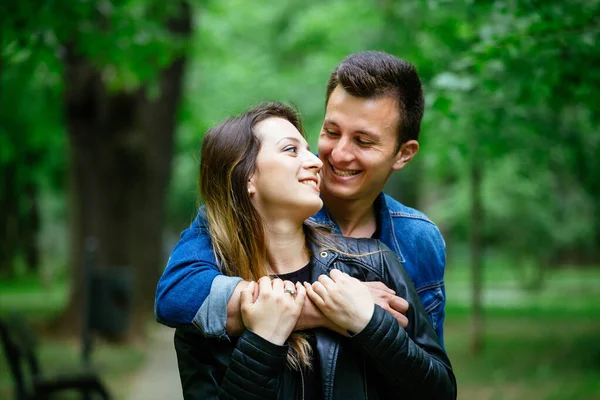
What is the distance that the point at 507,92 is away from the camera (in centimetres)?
577

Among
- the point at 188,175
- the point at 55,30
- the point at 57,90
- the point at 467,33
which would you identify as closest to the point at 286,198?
the point at 55,30

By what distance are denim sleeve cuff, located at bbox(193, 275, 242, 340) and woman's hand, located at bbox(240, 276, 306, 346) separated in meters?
0.06

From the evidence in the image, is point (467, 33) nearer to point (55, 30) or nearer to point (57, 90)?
point (55, 30)

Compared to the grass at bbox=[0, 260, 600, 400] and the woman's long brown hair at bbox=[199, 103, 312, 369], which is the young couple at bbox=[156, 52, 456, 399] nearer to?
the woman's long brown hair at bbox=[199, 103, 312, 369]

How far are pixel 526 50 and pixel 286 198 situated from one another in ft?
9.79

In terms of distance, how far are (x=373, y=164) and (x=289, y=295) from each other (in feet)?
2.26

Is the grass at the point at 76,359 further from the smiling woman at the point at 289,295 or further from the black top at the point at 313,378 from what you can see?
the black top at the point at 313,378

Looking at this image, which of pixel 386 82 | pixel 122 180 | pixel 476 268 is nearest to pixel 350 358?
pixel 386 82

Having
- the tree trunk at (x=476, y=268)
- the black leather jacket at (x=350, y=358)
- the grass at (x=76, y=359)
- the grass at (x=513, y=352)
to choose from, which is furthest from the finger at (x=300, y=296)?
the tree trunk at (x=476, y=268)

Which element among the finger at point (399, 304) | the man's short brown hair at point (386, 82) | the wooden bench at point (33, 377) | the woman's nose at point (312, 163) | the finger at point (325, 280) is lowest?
the wooden bench at point (33, 377)

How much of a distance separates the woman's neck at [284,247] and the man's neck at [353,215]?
15.0 inches

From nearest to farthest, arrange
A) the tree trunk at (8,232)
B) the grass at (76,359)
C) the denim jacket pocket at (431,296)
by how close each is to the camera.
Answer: the denim jacket pocket at (431,296) < the grass at (76,359) < the tree trunk at (8,232)

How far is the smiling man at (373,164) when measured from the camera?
279cm

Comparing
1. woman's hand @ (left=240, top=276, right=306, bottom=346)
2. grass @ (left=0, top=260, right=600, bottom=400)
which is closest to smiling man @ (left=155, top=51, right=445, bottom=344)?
woman's hand @ (left=240, top=276, right=306, bottom=346)
